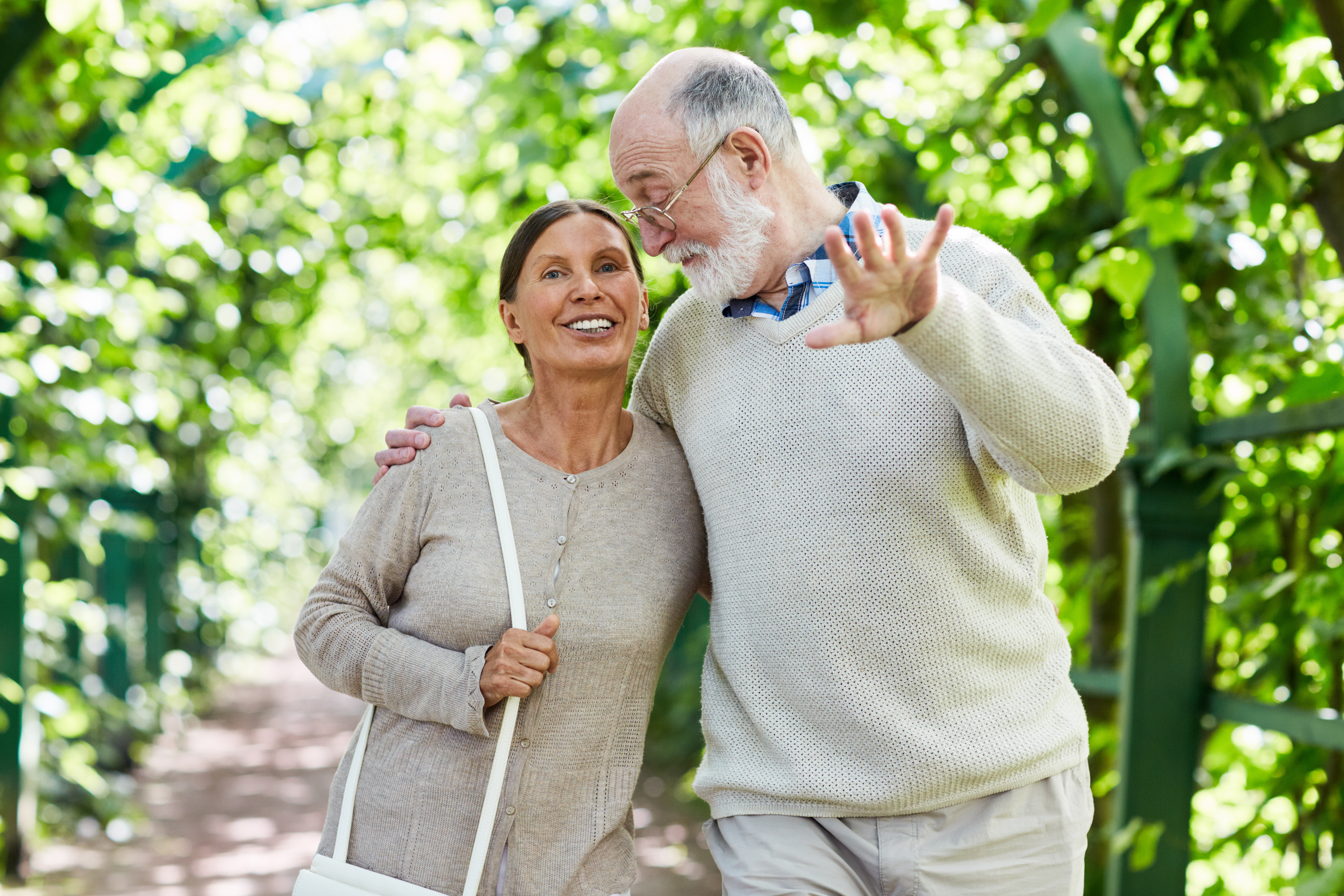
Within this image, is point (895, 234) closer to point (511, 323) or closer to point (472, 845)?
point (511, 323)

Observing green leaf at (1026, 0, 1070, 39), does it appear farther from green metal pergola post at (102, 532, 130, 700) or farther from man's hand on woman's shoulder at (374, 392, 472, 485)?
green metal pergola post at (102, 532, 130, 700)

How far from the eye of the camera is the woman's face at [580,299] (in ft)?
7.61

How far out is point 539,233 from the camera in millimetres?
2381

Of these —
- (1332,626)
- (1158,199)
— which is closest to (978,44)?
(1158,199)

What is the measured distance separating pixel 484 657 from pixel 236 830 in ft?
16.2

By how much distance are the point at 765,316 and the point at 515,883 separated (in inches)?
41.2

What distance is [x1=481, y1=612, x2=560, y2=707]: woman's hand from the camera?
84.1 inches

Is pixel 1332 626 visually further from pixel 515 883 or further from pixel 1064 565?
pixel 1064 565

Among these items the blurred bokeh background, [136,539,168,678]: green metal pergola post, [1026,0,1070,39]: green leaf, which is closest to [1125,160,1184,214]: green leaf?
the blurred bokeh background

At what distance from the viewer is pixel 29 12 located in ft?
13.7

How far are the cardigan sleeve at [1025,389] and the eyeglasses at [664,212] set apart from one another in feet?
1.62

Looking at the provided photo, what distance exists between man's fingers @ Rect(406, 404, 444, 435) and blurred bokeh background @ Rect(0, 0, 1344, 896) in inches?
25.4

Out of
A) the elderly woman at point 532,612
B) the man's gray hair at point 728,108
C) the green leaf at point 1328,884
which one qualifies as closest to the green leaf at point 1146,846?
the green leaf at point 1328,884

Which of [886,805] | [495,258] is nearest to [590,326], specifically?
[886,805]
